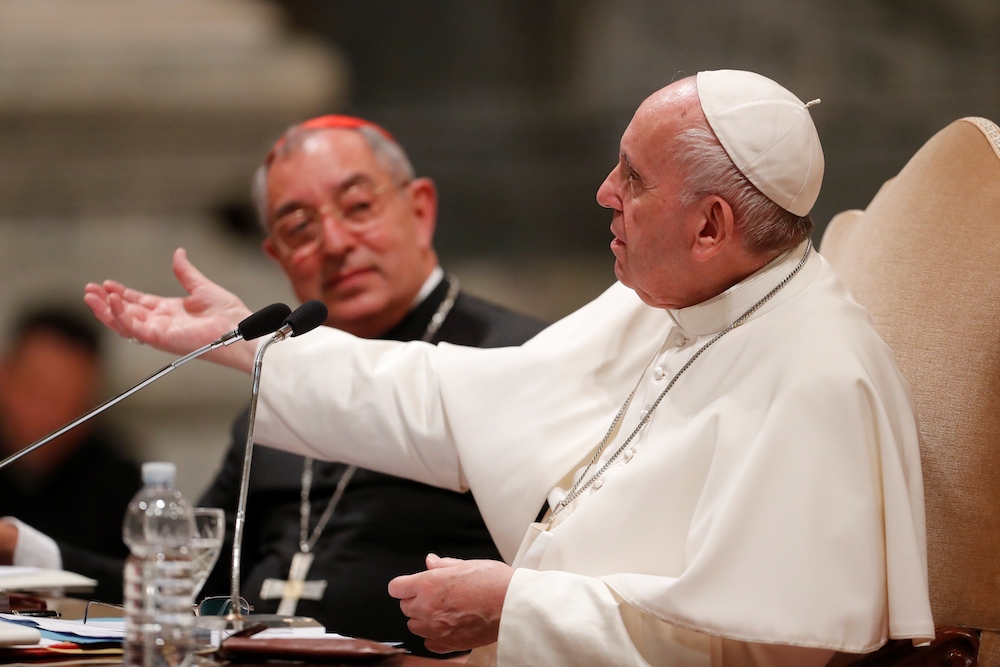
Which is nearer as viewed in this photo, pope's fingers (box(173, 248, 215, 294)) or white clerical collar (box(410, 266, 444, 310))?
pope's fingers (box(173, 248, 215, 294))

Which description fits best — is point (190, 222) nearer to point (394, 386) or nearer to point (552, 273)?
point (552, 273)

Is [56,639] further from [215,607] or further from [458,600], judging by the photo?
[458,600]

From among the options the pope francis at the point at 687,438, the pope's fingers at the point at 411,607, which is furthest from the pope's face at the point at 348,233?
the pope's fingers at the point at 411,607

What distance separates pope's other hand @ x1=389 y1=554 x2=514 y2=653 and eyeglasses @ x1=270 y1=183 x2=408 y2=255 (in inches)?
72.0

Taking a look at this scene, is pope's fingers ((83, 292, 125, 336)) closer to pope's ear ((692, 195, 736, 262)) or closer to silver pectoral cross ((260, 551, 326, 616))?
silver pectoral cross ((260, 551, 326, 616))

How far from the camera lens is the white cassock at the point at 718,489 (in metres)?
1.80

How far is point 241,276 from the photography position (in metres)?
5.82

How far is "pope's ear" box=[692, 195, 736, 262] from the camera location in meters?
2.05

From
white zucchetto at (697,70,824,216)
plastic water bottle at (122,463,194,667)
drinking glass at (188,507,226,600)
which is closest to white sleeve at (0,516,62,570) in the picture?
drinking glass at (188,507,226,600)

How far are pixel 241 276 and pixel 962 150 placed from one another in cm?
411

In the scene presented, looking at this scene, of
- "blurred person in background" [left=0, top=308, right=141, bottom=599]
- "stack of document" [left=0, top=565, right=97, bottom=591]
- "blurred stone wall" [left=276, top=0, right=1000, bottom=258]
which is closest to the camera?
"stack of document" [left=0, top=565, right=97, bottom=591]

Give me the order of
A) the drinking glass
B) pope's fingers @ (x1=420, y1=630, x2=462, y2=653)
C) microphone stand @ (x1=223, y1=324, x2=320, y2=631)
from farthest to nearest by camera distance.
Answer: pope's fingers @ (x1=420, y1=630, x2=462, y2=653) → microphone stand @ (x1=223, y1=324, x2=320, y2=631) → the drinking glass

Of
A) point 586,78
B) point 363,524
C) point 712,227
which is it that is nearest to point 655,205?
point 712,227

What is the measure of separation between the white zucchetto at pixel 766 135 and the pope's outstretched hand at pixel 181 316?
119cm
